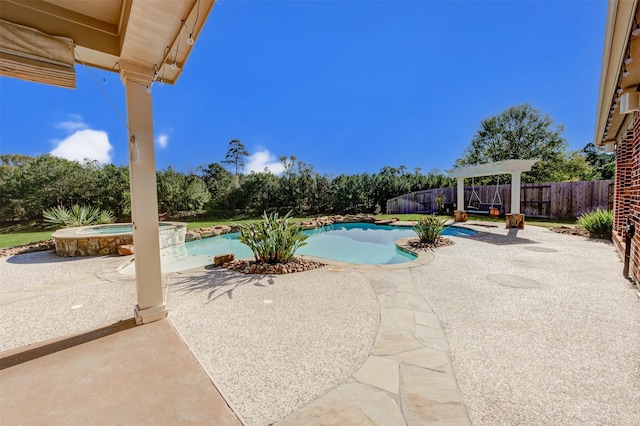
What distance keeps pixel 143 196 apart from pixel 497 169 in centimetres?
1212

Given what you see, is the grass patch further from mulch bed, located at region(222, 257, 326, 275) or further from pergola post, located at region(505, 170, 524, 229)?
pergola post, located at region(505, 170, 524, 229)

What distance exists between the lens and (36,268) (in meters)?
5.51

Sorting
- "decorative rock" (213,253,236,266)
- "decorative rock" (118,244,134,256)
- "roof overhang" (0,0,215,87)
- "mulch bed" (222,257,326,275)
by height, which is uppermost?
"roof overhang" (0,0,215,87)

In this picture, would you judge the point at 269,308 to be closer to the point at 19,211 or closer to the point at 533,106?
the point at 19,211

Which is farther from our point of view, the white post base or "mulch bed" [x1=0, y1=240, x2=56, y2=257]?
"mulch bed" [x1=0, y1=240, x2=56, y2=257]

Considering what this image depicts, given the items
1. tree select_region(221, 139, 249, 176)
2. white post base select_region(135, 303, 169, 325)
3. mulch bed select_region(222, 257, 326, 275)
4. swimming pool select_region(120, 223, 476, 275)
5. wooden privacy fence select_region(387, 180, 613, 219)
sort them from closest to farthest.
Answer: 1. white post base select_region(135, 303, 169, 325)
2. mulch bed select_region(222, 257, 326, 275)
3. swimming pool select_region(120, 223, 476, 275)
4. wooden privacy fence select_region(387, 180, 613, 219)
5. tree select_region(221, 139, 249, 176)

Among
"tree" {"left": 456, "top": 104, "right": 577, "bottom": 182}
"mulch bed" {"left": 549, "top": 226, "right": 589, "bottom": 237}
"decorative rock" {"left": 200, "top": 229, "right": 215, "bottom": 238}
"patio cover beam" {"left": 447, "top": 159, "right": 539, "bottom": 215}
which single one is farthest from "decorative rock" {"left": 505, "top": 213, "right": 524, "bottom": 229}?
"tree" {"left": 456, "top": 104, "right": 577, "bottom": 182}

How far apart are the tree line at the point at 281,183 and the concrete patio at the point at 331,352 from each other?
1349 cm

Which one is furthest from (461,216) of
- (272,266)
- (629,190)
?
(272,266)

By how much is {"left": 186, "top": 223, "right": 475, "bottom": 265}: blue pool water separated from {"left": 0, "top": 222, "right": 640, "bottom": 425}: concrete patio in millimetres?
2856

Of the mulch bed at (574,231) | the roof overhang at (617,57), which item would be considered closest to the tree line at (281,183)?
the mulch bed at (574,231)

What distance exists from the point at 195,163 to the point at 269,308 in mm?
25215

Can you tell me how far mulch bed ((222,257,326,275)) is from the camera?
4957 mm

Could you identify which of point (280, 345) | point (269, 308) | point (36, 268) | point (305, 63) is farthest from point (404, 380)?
point (305, 63)
